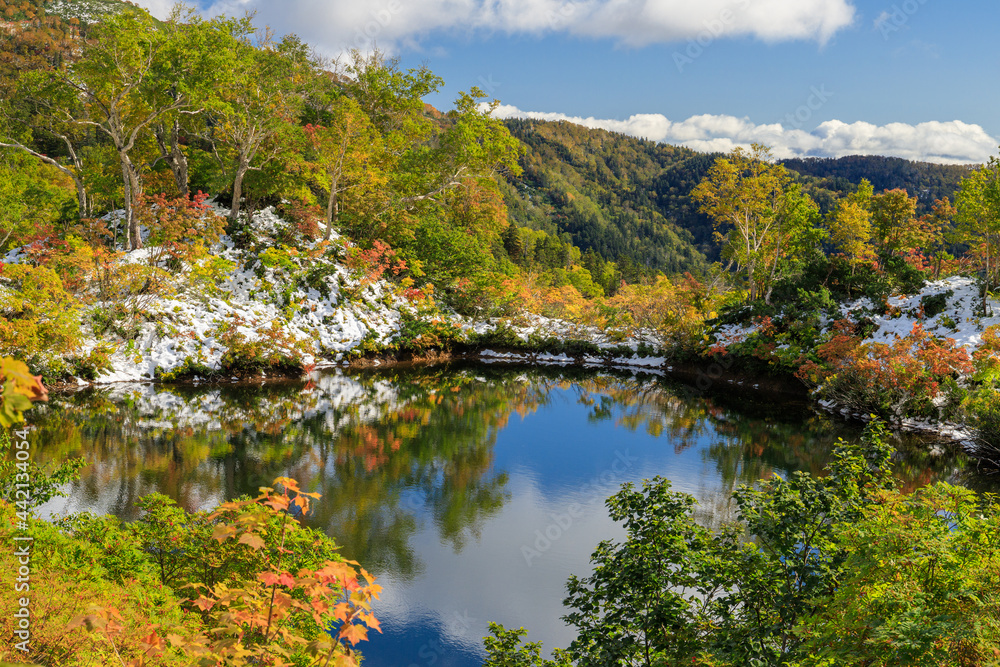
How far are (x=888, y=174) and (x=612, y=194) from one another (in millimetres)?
57893

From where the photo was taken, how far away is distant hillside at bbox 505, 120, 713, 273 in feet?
365

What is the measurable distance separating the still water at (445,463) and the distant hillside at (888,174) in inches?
3833

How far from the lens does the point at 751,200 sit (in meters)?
25.2

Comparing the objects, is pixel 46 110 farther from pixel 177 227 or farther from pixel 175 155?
pixel 177 227

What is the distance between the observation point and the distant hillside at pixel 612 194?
111 metres

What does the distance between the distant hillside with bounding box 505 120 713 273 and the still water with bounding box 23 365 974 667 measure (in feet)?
260

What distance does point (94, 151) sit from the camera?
906 inches

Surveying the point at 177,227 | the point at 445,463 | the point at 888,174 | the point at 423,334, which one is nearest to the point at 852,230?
the point at 423,334

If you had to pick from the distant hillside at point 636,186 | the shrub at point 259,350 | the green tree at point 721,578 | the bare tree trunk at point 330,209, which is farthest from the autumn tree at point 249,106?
the distant hillside at point 636,186

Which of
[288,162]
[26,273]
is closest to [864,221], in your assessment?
[288,162]

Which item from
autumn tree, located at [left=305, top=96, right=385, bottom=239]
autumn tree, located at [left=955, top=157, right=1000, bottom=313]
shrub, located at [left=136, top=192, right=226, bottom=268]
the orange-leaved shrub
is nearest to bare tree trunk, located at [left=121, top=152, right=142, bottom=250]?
shrub, located at [left=136, top=192, right=226, bottom=268]

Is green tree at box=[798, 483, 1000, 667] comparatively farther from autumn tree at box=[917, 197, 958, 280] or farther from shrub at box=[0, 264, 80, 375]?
autumn tree at box=[917, 197, 958, 280]

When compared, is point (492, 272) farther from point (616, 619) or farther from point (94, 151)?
point (616, 619)

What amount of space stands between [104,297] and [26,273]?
1.83m
